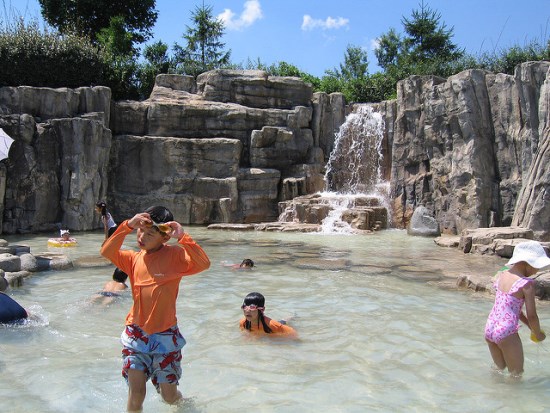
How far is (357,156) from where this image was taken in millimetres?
19375

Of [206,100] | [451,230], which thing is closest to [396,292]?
[451,230]

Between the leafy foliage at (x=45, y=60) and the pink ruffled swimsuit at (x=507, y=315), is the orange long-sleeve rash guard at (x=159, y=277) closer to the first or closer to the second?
the pink ruffled swimsuit at (x=507, y=315)

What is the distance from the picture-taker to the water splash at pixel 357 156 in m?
18.9

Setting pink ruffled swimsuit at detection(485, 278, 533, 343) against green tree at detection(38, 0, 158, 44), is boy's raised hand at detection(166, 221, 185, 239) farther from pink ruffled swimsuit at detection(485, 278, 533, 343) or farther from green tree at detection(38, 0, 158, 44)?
green tree at detection(38, 0, 158, 44)

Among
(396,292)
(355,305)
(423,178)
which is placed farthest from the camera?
(423,178)

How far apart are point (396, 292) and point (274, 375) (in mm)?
3507

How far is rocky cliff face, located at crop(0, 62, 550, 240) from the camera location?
14.5 meters

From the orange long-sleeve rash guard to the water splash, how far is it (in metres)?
15.6

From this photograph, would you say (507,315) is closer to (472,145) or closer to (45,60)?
(472,145)

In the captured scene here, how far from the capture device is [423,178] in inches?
669

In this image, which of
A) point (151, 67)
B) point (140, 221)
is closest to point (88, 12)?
point (151, 67)

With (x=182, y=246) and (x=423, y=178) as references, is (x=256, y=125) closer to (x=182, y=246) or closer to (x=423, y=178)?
(x=423, y=178)

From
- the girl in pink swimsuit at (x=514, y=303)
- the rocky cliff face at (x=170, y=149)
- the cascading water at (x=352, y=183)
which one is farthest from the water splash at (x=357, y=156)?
the girl in pink swimsuit at (x=514, y=303)

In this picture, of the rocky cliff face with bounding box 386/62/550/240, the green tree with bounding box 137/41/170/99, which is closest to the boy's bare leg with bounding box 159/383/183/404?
the rocky cliff face with bounding box 386/62/550/240
